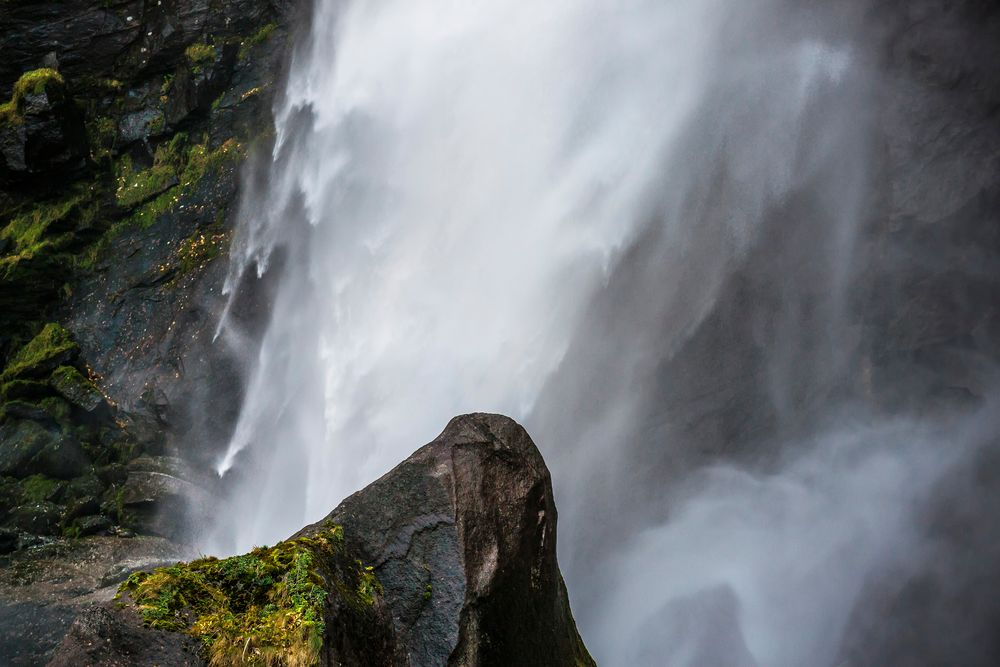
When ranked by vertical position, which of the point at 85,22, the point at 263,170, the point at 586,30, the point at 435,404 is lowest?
the point at 435,404

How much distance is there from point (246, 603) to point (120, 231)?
17814 millimetres

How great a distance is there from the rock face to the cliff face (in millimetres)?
12129

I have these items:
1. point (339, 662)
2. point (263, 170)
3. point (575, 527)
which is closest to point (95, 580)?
point (575, 527)

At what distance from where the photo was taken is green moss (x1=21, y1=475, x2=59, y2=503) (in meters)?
16.1

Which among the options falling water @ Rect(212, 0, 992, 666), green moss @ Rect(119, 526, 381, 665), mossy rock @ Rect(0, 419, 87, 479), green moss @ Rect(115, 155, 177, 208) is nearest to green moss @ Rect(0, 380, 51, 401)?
mossy rock @ Rect(0, 419, 87, 479)


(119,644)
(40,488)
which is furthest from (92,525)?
(119,644)

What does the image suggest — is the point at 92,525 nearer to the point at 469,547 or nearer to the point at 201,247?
the point at 201,247

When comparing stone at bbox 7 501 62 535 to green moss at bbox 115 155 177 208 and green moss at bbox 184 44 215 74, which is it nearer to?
green moss at bbox 115 155 177 208

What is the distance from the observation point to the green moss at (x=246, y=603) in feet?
12.8

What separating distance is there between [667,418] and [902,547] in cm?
440

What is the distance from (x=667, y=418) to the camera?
1408cm

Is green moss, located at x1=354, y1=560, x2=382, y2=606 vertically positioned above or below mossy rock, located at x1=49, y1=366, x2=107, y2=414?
below

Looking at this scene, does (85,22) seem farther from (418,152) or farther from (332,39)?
(418,152)

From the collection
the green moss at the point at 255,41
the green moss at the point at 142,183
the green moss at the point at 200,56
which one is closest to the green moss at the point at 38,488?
the green moss at the point at 142,183
